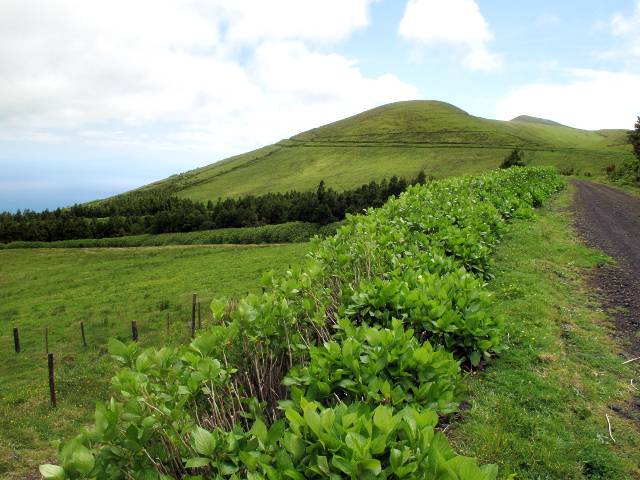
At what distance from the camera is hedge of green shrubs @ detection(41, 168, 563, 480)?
8.65 feet

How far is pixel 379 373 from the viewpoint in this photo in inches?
154

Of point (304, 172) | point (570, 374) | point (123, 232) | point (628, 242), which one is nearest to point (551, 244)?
point (628, 242)

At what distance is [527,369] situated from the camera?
19.9 feet

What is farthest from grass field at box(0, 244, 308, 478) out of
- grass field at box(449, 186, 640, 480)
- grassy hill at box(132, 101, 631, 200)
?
grassy hill at box(132, 101, 631, 200)

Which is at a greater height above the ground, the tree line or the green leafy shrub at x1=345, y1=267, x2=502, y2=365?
the tree line

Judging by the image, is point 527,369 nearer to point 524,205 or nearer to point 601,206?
point 524,205

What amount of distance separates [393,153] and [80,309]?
309 feet

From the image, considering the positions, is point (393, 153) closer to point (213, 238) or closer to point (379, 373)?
point (213, 238)

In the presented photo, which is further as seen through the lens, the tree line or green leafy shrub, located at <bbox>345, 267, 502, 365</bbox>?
the tree line

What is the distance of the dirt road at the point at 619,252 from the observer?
815 centimetres

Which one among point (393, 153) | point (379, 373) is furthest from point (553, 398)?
point (393, 153)

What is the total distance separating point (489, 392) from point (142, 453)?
4.26m

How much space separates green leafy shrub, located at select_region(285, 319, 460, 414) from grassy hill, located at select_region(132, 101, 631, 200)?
89.6 m

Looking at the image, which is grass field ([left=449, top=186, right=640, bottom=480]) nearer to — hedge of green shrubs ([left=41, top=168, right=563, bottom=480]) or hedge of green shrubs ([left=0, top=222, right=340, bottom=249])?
hedge of green shrubs ([left=41, top=168, right=563, bottom=480])
